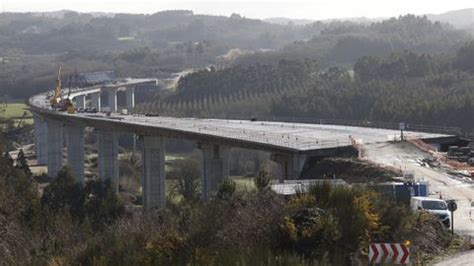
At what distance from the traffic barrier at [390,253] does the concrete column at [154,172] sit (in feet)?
173

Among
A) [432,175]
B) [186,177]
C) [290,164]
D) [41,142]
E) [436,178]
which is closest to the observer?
[436,178]

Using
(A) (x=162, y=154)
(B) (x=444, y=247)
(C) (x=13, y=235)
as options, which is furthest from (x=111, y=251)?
(A) (x=162, y=154)

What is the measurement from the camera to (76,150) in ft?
330

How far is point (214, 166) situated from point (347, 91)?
69324mm

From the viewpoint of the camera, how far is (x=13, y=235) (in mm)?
38219

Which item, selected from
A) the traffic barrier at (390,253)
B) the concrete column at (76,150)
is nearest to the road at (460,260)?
the traffic barrier at (390,253)

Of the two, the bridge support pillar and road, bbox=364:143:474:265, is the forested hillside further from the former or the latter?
the bridge support pillar

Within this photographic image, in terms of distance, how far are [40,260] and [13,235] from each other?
11743mm

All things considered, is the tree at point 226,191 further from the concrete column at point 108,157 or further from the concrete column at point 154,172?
the concrete column at point 108,157

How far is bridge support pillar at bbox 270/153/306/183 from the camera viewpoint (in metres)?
53.0

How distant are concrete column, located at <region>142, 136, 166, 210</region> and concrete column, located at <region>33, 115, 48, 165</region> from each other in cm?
3368

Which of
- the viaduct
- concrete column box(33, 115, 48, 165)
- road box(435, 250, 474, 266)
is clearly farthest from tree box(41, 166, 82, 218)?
concrete column box(33, 115, 48, 165)

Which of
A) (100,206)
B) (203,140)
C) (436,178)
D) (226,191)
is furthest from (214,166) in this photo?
(226,191)

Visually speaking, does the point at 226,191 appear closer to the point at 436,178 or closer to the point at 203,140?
the point at 436,178
